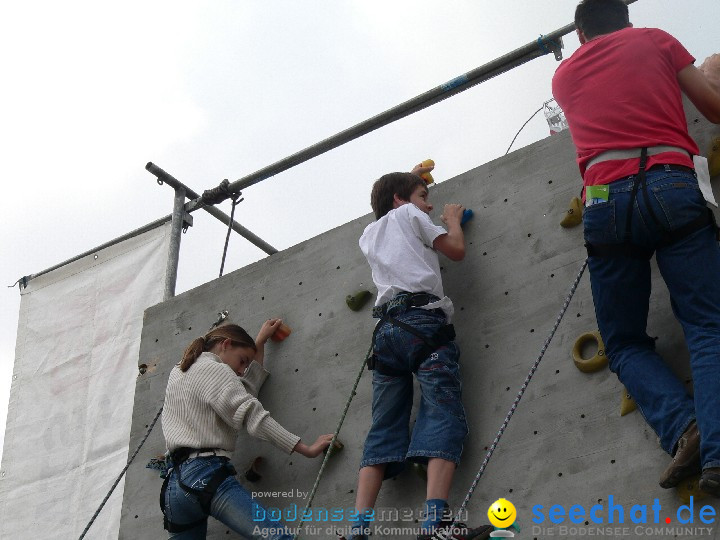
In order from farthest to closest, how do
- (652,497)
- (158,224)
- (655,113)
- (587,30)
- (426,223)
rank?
(158,224) → (426,223) → (587,30) → (655,113) → (652,497)

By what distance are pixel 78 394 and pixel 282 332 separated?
217 cm

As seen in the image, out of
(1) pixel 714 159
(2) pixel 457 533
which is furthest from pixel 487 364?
(1) pixel 714 159

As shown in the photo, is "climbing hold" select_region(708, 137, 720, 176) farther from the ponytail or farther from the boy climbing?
the ponytail

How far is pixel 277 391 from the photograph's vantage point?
5.14 metres

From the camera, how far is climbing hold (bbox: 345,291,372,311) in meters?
4.98

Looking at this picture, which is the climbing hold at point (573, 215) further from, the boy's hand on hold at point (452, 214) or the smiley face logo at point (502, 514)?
the smiley face logo at point (502, 514)

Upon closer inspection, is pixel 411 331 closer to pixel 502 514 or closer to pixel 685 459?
pixel 502 514

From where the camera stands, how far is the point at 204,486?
450 centimetres

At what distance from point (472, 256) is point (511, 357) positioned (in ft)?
1.88

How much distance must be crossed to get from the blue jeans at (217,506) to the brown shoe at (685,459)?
158 cm

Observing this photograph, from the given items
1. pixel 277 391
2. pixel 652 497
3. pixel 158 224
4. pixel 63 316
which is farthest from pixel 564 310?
pixel 63 316

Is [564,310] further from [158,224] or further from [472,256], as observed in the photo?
[158,224]

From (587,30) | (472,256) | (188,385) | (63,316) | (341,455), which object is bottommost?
(341,455)

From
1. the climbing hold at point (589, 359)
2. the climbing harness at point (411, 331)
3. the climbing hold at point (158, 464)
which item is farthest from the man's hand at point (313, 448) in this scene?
the climbing hold at point (589, 359)
